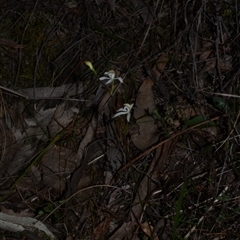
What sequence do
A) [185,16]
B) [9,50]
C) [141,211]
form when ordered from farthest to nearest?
[9,50], [185,16], [141,211]

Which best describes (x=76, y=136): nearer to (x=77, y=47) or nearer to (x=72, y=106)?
(x=72, y=106)

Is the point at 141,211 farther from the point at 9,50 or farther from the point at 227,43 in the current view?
the point at 9,50

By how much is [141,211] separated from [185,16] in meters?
1.07

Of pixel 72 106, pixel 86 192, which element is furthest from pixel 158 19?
pixel 86 192

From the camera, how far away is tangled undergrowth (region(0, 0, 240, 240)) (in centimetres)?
293

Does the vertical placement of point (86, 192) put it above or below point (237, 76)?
below

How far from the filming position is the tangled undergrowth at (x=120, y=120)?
2932mm

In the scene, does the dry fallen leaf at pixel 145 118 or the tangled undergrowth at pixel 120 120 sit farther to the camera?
the dry fallen leaf at pixel 145 118

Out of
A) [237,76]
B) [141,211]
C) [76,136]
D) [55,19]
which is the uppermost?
[55,19]

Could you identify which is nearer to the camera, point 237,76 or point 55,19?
point 237,76

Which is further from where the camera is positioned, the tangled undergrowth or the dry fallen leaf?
the dry fallen leaf

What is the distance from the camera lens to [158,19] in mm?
3305

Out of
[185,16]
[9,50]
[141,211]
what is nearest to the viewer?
[141,211]

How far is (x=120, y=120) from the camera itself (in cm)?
309
